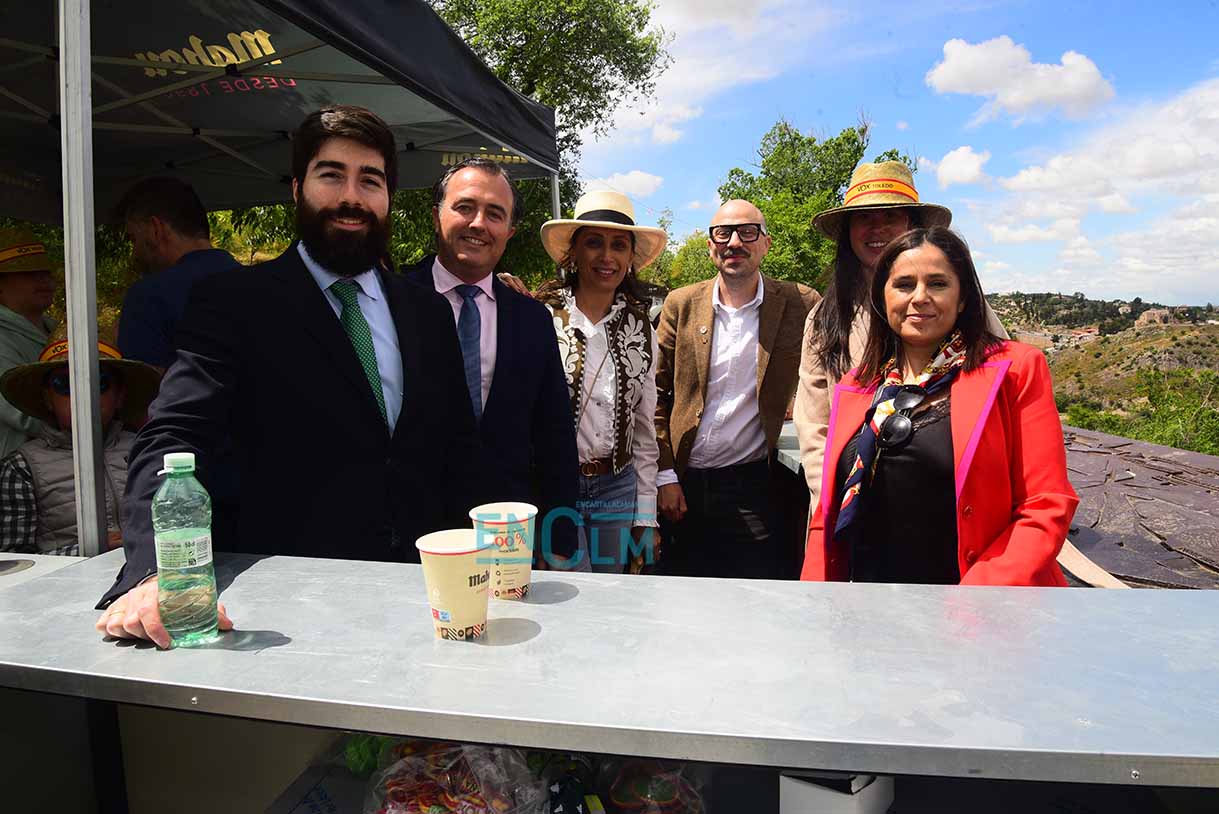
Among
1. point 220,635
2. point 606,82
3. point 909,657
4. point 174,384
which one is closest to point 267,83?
point 174,384

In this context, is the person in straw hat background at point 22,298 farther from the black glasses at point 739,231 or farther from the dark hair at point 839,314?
the dark hair at point 839,314

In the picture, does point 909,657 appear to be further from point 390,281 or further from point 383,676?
point 390,281

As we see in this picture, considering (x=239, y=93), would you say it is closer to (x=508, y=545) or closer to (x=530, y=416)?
(x=530, y=416)

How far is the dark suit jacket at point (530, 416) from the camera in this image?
2297 millimetres

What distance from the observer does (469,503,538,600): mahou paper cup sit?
1271 mm

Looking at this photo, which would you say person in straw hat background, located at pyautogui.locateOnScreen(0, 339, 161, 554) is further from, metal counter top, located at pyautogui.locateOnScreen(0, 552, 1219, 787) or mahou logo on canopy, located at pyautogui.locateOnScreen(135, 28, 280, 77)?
mahou logo on canopy, located at pyautogui.locateOnScreen(135, 28, 280, 77)

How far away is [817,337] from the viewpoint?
8.77 feet

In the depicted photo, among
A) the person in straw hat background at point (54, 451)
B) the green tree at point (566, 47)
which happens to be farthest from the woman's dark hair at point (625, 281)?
the green tree at point (566, 47)

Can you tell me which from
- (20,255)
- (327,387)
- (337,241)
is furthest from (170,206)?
(327,387)

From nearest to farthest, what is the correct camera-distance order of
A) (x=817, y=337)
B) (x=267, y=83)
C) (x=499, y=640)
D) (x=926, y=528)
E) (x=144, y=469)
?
(x=499, y=640) → (x=144, y=469) → (x=926, y=528) → (x=817, y=337) → (x=267, y=83)

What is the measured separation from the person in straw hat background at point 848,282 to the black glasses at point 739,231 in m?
0.25

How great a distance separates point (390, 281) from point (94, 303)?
2.17 feet

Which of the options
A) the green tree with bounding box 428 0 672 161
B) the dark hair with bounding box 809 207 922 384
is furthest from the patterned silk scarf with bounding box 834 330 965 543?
the green tree with bounding box 428 0 672 161

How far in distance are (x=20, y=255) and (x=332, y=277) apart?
2208 millimetres
